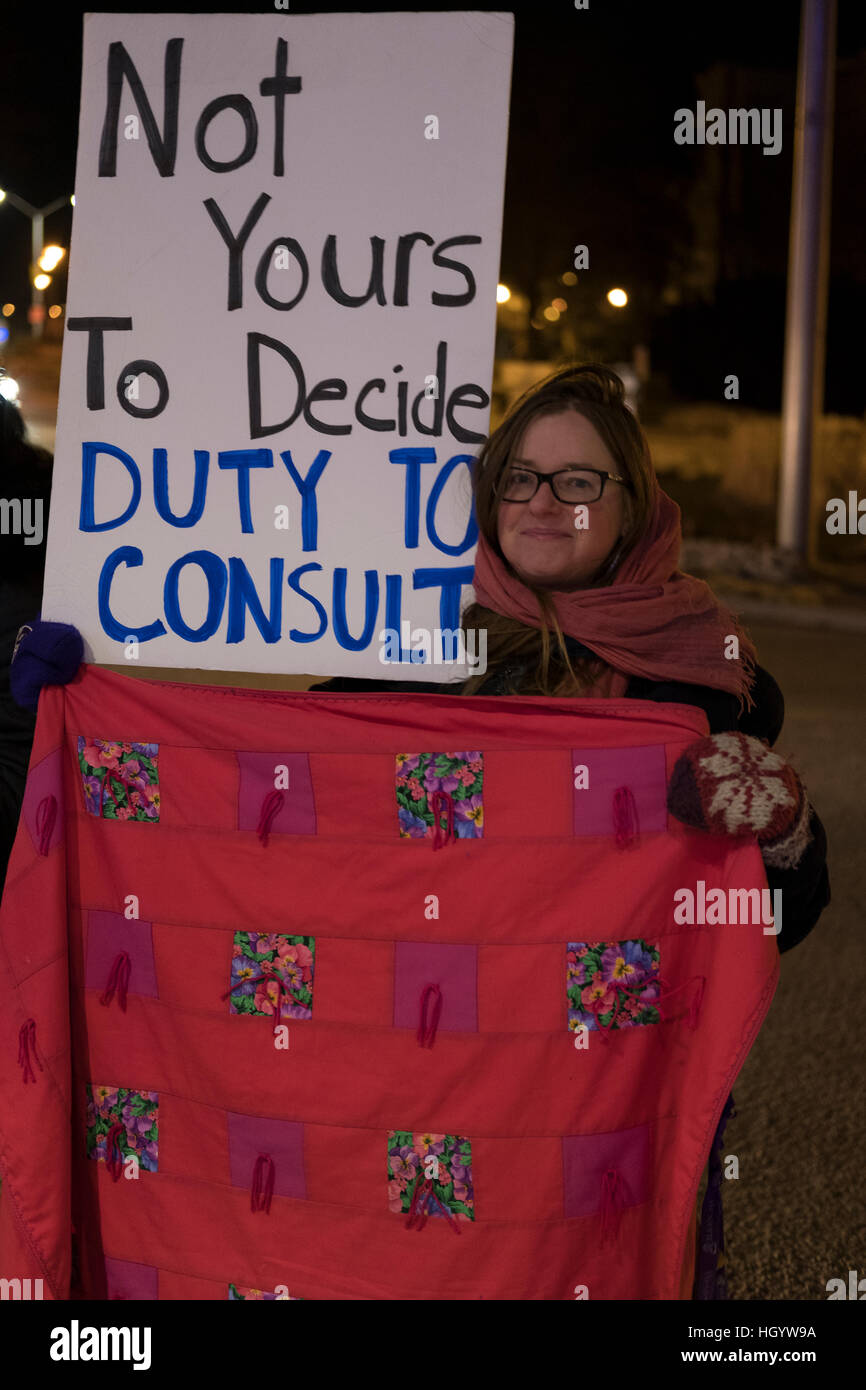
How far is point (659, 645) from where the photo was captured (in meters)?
2.11

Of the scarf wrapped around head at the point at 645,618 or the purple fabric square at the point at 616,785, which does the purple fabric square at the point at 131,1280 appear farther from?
the scarf wrapped around head at the point at 645,618

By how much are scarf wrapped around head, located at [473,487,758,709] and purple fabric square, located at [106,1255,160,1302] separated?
3.81 ft

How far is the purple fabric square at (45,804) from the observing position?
86.8 inches

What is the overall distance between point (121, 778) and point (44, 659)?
216 mm

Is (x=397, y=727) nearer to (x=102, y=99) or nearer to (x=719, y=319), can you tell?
(x=102, y=99)

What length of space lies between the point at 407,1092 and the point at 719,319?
3164cm

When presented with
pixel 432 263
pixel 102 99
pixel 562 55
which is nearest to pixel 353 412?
pixel 432 263

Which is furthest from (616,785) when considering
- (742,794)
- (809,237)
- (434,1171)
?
(809,237)

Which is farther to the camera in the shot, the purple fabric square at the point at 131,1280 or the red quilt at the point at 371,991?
the purple fabric square at the point at 131,1280

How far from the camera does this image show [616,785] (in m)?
2.07

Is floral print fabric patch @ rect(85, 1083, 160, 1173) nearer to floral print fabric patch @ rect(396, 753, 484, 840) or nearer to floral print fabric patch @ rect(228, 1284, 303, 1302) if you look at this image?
floral print fabric patch @ rect(228, 1284, 303, 1302)

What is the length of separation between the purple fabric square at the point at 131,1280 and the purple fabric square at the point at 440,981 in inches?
23.6

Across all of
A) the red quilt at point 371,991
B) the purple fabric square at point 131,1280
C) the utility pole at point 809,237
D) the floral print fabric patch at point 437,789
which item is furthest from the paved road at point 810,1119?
the utility pole at point 809,237

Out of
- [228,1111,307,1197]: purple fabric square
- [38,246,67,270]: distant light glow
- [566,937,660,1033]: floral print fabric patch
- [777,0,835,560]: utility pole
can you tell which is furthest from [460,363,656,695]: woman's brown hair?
[38,246,67,270]: distant light glow
